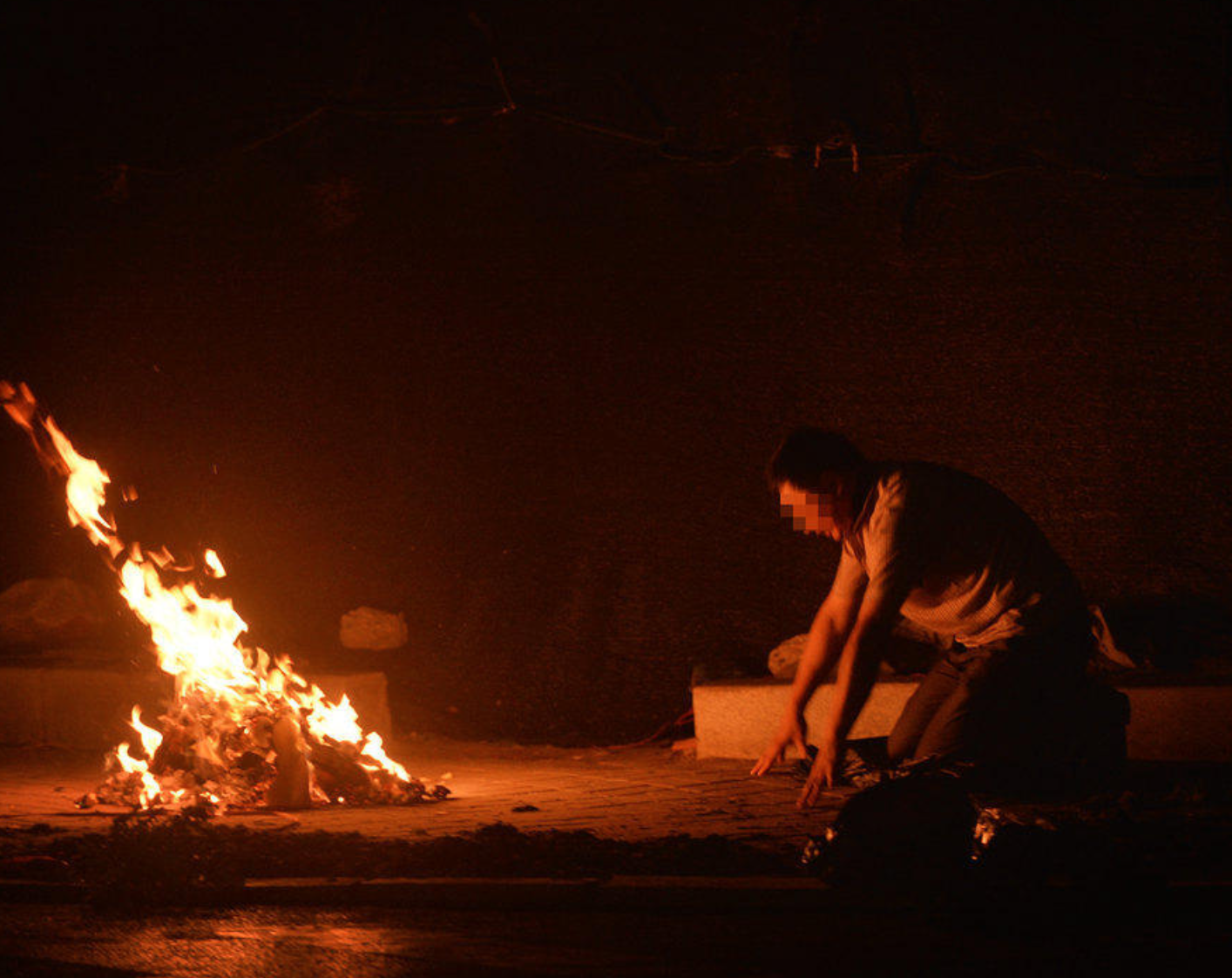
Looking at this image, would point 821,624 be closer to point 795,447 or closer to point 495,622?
point 795,447

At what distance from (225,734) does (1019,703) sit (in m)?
4.24

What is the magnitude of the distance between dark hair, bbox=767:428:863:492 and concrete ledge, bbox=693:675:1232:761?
73.5 inches

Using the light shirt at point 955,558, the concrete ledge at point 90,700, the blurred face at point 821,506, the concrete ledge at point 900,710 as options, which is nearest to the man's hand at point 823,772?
the light shirt at point 955,558

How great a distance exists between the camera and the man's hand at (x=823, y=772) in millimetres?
5449

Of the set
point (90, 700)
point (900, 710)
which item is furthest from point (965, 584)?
point (90, 700)

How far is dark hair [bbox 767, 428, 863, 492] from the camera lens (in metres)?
5.76

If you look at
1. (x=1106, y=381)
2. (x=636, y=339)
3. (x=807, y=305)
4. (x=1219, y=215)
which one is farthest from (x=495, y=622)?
(x=1219, y=215)

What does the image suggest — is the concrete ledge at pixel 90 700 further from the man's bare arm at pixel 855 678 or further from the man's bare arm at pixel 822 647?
the man's bare arm at pixel 855 678

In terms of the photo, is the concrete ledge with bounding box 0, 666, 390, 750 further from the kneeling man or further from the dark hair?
the dark hair

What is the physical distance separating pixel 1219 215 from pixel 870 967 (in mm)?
6881

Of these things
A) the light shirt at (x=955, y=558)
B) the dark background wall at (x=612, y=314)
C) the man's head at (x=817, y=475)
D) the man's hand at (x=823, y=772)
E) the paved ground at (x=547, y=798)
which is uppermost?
the dark background wall at (x=612, y=314)

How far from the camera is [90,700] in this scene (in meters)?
9.41

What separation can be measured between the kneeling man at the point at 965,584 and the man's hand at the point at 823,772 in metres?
0.06

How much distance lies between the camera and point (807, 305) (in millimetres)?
9805
